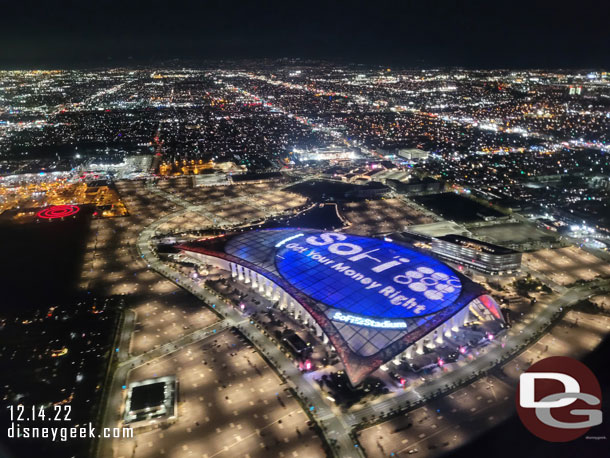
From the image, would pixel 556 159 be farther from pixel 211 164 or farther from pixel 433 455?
pixel 433 455

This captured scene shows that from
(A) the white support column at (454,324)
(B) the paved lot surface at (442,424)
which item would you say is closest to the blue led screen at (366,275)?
(A) the white support column at (454,324)

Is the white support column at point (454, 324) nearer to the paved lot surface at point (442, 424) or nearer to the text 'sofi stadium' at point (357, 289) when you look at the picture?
the text 'sofi stadium' at point (357, 289)

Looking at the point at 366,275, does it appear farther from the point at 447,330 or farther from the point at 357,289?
the point at 447,330

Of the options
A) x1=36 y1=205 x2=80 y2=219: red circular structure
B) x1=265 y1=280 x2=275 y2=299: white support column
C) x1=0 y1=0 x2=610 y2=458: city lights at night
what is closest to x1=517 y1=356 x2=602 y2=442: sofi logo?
x1=0 y1=0 x2=610 y2=458: city lights at night

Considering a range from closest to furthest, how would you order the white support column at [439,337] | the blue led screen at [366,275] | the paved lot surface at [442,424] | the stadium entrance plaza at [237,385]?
1. the paved lot surface at [442,424]
2. the stadium entrance plaza at [237,385]
3. the blue led screen at [366,275]
4. the white support column at [439,337]

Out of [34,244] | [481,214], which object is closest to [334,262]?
[481,214]
